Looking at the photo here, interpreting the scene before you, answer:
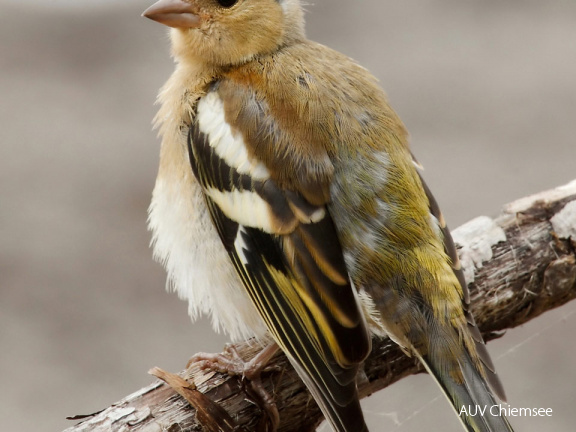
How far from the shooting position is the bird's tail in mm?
2605

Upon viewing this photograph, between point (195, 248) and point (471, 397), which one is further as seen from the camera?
point (195, 248)

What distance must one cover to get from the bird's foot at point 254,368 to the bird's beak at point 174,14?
1299 mm

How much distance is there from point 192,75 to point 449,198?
132 inches

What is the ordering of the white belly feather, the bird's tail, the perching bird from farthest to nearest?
the white belly feather, the perching bird, the bird's tail

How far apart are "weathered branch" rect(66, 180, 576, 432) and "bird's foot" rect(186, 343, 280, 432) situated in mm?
27

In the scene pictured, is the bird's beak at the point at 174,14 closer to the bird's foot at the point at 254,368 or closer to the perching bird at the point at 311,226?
the perching bird at the point at 311,226

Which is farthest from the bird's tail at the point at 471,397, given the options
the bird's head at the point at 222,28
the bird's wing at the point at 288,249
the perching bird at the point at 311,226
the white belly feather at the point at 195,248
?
the bird's head at the point at 222,28

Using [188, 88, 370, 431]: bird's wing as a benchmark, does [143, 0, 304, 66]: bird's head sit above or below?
above

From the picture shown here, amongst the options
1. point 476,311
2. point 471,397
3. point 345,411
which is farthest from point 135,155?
point 471,397

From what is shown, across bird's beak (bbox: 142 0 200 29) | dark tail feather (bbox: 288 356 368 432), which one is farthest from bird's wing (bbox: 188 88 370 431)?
bird's beak (bbox: 142 0 200 29)

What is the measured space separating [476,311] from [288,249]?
1011 millimetres

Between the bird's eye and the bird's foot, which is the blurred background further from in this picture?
the bird's eye

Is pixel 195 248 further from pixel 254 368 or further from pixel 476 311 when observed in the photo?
pixel 476 311

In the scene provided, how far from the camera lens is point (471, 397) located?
268 centimetres
